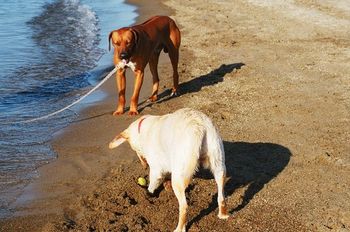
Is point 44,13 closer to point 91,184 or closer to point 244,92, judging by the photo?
point 244,92

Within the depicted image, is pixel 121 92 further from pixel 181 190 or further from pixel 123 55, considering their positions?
pixel 181 190

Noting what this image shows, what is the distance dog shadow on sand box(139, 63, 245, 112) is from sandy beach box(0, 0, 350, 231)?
0.04 m

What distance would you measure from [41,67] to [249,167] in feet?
22.4

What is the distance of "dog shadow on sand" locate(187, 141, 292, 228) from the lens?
542 centimetres

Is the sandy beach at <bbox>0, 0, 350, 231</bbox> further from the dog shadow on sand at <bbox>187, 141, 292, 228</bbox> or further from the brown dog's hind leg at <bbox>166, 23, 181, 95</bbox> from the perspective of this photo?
the brown dog's hind leg at <bbox>166, 23, 181, 95</bbox>

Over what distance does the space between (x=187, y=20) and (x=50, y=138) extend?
1111 cm

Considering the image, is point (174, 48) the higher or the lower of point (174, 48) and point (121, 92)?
the higher

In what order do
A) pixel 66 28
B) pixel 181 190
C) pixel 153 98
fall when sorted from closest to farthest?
pixel 181 190
pixel 153 98
pixel 66 28

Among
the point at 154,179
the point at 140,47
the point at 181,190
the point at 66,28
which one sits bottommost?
the point at 66,28

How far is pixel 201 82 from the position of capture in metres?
10.1

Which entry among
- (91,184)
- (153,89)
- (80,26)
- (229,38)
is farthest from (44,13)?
(91,184)

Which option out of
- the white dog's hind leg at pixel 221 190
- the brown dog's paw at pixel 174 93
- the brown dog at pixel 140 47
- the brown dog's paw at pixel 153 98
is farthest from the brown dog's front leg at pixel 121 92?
the white dog's hind leg at pixel 221 190

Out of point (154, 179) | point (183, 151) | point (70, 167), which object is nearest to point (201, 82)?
point (70, 167)

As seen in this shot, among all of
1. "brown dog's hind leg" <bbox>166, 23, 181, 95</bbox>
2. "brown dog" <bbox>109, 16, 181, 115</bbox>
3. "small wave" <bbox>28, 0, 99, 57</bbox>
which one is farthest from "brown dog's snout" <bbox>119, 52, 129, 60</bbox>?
"small wave" <bbox>28, 0, 99, 57</bbox>
